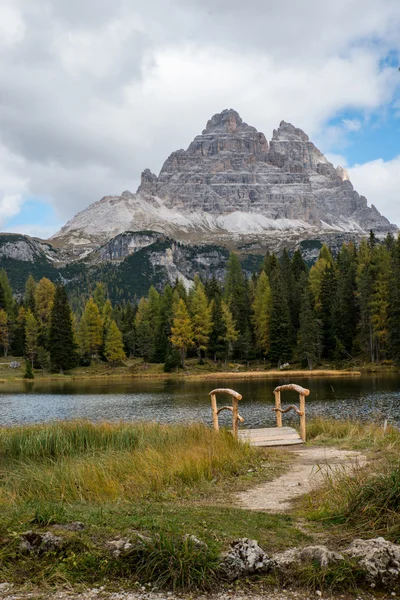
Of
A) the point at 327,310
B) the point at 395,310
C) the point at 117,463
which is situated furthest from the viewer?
the point at 327,310

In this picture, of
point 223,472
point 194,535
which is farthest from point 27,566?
point 223,472

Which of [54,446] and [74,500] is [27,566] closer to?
[74,500]

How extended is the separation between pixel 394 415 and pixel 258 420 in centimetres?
673

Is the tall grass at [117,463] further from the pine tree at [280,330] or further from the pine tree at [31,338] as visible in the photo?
the pine tree at [31,338]

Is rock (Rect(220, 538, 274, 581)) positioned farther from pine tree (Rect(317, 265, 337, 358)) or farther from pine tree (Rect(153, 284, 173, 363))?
pine tree (Rect(153, 284, 173, 363))

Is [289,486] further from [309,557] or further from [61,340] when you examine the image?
[61,340]

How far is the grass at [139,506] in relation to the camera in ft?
17.4

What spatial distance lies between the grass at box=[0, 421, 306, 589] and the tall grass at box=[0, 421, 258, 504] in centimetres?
3

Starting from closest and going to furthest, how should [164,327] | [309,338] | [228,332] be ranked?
[309,338], [228,332], [164,327]

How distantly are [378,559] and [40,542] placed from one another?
3.58 metres

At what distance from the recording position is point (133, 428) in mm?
16219

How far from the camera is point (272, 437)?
52.7ft

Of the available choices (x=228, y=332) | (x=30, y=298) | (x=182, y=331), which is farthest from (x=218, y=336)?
(x=30, y=298)

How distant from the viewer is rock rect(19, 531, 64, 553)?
220 inches
